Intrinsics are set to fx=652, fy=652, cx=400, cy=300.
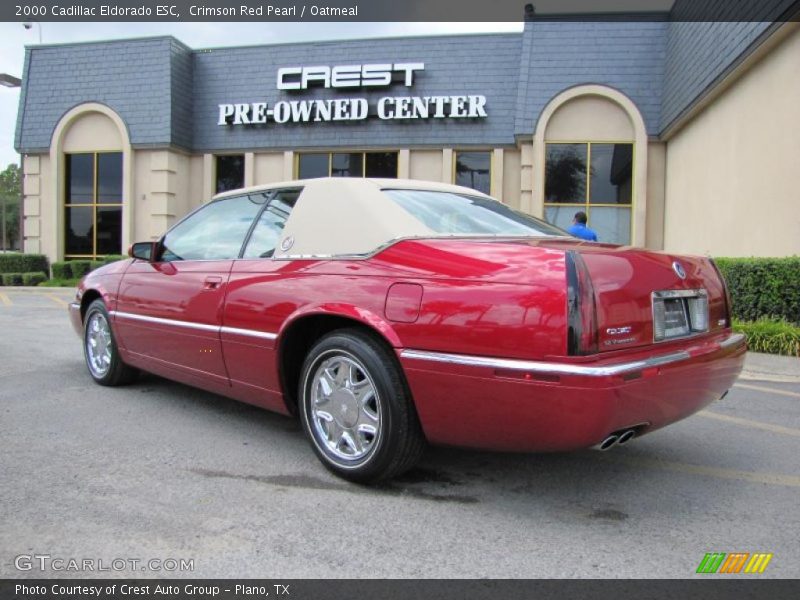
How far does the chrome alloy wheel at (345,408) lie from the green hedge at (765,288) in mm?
6113

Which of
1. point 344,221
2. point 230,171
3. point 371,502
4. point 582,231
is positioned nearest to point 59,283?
point 230,171

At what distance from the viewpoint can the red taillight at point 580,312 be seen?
258 centimetres

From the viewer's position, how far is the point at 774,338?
7.41 m

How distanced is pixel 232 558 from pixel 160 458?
1347 millimetres

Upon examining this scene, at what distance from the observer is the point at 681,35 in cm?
1332

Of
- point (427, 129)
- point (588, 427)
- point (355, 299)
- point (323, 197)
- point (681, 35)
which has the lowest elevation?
point (588, 427)

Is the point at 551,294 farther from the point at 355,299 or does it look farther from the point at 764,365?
the point at 764,365

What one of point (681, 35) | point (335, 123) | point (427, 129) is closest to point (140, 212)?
point (335, 123)

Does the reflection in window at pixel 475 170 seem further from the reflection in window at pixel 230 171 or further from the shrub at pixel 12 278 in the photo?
the shrub at pixel 12 278

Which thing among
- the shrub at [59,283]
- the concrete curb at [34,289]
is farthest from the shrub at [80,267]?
the concrete curb at [34,289]

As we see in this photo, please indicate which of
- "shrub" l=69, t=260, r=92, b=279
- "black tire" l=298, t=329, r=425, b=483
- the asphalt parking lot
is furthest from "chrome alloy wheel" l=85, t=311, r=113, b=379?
"shrub" l=69, t=260, r=92, b=279

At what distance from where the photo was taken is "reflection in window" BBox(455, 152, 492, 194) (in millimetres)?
16578

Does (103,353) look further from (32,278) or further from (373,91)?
(32,278)
